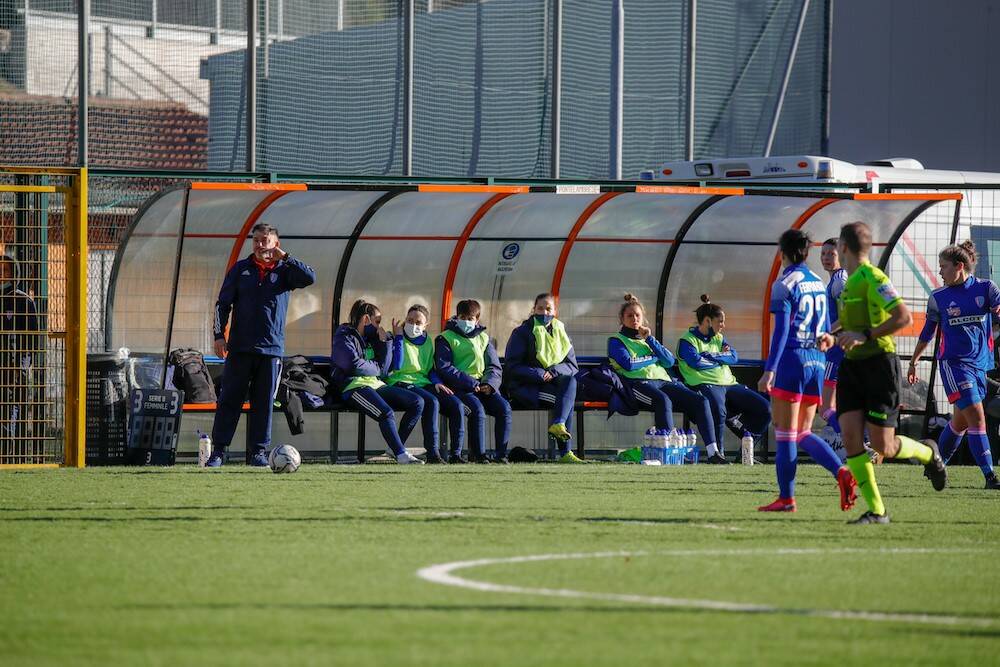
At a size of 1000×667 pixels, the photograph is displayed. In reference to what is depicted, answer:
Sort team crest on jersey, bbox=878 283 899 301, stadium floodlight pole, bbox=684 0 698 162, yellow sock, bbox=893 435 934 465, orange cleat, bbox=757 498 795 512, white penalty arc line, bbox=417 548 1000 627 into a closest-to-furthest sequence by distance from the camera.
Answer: white penalty arc line, bbox=417 548 1000 627
team crest on jersey, bbox=878 283 899 301
orange cleat, bbox=757 498 795 512
yellow sock, bbox=893 435 934 465
stadium floodlight pole, bbox=684 0 698 162

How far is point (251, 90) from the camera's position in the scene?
56.7 ft

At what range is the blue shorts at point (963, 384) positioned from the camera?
40.0 ft

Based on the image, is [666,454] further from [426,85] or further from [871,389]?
[426,85]

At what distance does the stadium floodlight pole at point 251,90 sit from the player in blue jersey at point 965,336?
7.31 metres

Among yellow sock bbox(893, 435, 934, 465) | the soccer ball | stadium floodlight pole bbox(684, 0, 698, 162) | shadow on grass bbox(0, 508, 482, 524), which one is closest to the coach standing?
the soccer ball

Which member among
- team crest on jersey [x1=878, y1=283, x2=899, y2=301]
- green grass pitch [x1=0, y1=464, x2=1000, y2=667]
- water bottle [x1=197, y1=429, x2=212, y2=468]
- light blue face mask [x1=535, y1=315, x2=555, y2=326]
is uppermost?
team crest on jersey [x1=878, y1=283, x2=899, y2=301]

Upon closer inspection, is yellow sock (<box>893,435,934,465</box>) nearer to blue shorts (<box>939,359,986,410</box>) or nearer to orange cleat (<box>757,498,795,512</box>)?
orange cleat (<box>757,498,795,512</box>)

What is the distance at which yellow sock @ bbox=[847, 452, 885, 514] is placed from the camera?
906 centimetres

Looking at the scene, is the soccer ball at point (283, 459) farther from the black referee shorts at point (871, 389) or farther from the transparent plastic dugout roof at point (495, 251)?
the black referee shorts at point (871, 389)

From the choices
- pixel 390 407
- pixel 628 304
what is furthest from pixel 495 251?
pixel 390 407

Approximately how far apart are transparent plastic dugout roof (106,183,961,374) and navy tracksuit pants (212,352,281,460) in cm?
334

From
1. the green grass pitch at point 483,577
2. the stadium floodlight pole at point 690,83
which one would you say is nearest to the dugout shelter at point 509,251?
the stadium floodlight pole at point 690,83

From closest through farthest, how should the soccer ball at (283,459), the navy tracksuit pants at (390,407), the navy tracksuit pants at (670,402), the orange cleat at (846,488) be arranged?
the orange cleat at (846,488) < the soccer ball at (283,459) < the navy tracksuit pants at (390,407) < the navy tracksuit pants at (670,402)

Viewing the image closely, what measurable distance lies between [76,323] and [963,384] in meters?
6.92
